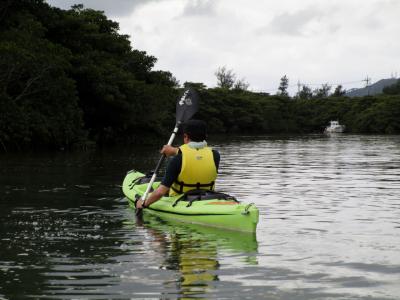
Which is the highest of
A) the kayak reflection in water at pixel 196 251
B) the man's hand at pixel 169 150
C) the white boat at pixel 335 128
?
the white boat at pixel 335 128

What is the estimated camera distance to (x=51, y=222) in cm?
1009

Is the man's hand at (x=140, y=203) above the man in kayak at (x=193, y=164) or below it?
below

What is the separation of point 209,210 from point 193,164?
779 millimetres

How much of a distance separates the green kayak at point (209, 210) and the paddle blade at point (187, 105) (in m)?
2.69

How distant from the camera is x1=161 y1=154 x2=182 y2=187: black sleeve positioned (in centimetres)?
955

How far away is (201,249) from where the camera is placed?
7910 millimetres

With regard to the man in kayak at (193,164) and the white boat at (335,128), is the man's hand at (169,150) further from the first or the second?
the white boat at (335,128)

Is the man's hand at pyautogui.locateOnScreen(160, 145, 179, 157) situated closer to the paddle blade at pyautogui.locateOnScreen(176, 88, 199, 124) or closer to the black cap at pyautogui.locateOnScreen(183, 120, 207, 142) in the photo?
the black cap at pyautogui.locateOnScreen(183, 120, 207, 142)

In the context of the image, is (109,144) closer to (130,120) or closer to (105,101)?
(130,120)

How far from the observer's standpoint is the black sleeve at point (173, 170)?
9.55 m

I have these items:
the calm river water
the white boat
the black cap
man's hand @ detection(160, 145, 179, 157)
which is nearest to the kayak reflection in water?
the calm river water

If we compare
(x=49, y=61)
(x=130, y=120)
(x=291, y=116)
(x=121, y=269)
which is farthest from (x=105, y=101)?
(x=291, y=116)

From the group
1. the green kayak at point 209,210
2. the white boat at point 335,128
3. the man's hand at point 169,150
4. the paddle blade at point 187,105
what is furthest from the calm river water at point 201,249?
the white boat at point 335,128

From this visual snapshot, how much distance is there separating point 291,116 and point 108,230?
97538mm
